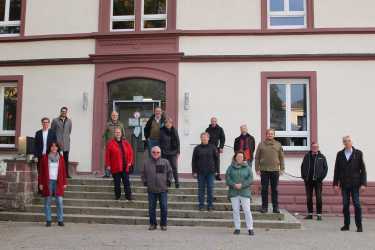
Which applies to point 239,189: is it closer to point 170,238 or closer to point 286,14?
point 170,238

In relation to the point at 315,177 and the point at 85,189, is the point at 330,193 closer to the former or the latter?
the point at 315,177

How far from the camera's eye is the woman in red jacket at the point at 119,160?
11.0 m

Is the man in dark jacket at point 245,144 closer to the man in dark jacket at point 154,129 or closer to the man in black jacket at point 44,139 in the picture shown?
the man in dark jacket at point 154,129

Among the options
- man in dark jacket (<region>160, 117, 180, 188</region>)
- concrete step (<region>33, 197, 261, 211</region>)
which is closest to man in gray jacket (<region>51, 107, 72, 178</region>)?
concrete step (<region>33, 197, 261, 211</region>)

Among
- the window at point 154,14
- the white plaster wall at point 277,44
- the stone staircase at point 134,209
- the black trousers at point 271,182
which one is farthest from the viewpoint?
the window at point 154,14

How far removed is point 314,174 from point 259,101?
2.80m

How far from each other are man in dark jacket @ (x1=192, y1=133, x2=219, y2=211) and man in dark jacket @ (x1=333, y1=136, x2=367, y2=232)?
2.62m

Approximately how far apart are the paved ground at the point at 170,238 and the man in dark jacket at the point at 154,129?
2613 mm

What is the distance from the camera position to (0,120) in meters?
15.0

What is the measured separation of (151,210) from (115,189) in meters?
1.99

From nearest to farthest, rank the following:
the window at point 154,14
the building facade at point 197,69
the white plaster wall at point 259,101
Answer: the white plaster wall at point 259,101 < the building facade at point 197,69 < the window at point 154,14

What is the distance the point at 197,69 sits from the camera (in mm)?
13875

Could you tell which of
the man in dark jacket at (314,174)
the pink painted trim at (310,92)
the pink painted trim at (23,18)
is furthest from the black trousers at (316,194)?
the pink painted trim at (23,18)

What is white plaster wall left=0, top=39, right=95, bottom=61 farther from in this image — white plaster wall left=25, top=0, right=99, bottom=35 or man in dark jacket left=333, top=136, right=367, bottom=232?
man in dark jacket left=333, top=136, right=367, bottom=232
